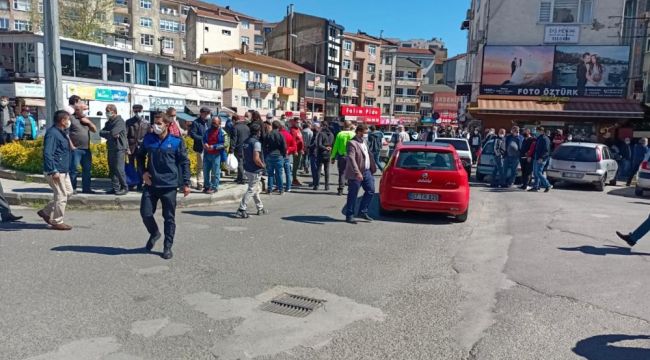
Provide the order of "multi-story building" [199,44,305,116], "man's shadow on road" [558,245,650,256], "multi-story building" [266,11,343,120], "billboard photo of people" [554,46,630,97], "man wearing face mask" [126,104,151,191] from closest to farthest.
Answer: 1. "man's shadow on road" [558,245,650,256]
2. "man wearing face mask" [126,104,151,191]
3. "billboard photo of people" [554,46,630,97]
4. "multi-story building" [199,44,305,116]
5. "multi-story building" [266,11,343,120]

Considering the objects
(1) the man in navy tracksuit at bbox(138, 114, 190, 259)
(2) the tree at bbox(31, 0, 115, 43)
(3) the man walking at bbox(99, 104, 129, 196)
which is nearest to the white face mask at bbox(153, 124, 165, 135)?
(1) the man in navy tracksuit at bbox(138, 114, 190, 259)

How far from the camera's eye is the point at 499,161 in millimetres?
14727

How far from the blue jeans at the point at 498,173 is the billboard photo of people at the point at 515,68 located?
51.1 ft

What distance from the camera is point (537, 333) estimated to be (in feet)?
14.0

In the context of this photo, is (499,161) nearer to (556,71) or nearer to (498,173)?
(498,173)

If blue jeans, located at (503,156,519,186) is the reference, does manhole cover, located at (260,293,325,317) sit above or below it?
below

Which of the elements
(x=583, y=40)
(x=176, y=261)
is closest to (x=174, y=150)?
(x=176, y=261)

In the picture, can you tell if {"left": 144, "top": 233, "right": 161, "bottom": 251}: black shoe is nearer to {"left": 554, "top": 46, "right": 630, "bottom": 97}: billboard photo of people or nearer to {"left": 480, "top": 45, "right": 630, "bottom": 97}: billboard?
{"left": 480, "top": 45, "right": 630, "bottom": 97}: billboard

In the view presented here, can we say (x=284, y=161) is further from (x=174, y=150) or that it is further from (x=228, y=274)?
(x=228, y=274)

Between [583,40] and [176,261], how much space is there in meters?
29.7

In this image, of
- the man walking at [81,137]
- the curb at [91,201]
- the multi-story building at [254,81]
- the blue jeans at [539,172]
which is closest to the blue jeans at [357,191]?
the curb at [91,201]

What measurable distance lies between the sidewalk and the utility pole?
1.54 m

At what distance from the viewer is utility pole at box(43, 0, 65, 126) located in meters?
10.4

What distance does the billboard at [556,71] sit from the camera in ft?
90.9
